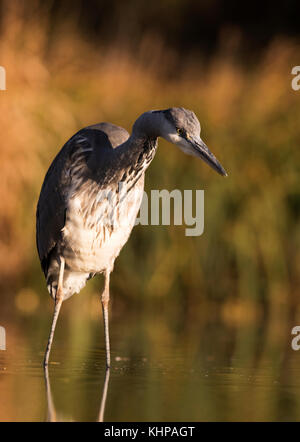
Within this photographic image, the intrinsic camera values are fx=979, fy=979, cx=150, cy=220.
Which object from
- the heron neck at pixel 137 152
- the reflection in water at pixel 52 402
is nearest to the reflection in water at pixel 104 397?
the reflection in water at pixel 52 402

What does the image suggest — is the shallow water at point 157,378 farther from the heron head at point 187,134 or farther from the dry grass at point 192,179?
the dry grass at point 192,179

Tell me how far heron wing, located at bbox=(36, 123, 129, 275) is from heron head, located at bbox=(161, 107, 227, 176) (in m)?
0.94

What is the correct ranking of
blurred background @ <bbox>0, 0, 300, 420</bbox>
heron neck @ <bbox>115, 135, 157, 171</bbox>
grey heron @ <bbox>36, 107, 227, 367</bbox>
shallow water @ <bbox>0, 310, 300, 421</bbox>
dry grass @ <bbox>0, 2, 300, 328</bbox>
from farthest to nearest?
dry grass @ <bbox>0, 2, 300, 328</bbox> < blurred background @ <bbox>0, 0, 300, 420</bbox> < grey heron @ <bbox>36, 107, 227, 367</bbox> < heron neck @ <bbox>115, 135, 157, 171</bbox> < shallow water @ <bbox>0, 310, 300, 421</bbox>

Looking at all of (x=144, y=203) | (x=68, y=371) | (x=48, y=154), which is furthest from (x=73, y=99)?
(x=68, y=371)

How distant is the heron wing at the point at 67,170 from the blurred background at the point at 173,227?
0.94 meters

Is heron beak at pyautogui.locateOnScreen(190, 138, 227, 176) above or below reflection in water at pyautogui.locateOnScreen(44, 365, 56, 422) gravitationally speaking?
above

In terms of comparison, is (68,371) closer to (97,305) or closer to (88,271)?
(88,271)

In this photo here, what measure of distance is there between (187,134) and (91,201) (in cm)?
114

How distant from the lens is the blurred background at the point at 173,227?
8.63 metres

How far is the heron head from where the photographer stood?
605 centimetres

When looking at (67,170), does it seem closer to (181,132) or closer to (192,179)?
(181,132)

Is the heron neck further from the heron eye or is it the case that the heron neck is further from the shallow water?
the shallow water

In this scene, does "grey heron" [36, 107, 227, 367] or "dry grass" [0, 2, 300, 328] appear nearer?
"grey heron" [36, 107, 227, 367]

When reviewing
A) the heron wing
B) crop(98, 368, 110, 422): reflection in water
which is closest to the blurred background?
crop(98, 368, 110, 422): reflection in water
